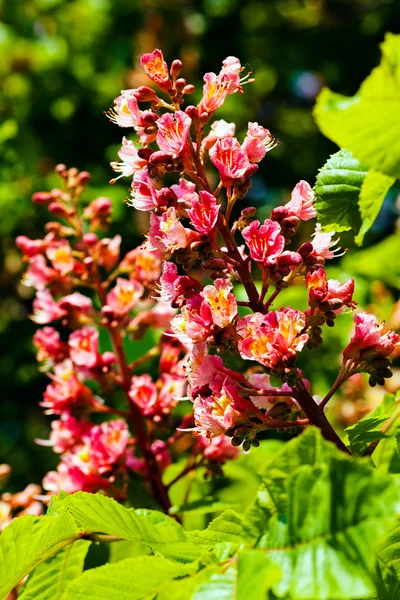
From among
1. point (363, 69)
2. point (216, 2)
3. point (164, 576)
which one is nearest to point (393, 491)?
point (164, 576)

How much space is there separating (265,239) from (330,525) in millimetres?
617

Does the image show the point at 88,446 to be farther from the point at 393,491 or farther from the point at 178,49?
the point at 178,49

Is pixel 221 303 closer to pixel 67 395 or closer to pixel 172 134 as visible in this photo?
pixel 172 134

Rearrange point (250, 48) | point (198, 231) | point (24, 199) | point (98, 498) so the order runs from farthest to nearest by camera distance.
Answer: point (250, 48) → point (24, 199) → point (198, 231) → point (98, 498)

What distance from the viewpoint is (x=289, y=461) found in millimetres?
1037

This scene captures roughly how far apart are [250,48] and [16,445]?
3.60m

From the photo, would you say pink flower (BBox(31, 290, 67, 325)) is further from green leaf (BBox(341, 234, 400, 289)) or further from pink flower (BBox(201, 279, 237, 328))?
green leaf (BBox(341, 234, 400, 289))

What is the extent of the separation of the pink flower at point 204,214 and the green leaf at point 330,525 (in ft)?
1.62

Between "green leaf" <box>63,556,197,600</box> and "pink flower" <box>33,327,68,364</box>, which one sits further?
"pink flower" <box>33,327,68,364</box>

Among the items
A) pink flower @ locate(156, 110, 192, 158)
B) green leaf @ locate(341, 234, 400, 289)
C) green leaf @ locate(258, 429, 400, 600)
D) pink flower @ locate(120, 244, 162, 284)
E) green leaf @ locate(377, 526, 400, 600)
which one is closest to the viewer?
green leaf @ locate(258, 429, 400, 600)

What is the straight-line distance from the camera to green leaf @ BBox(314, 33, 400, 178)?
1.07m

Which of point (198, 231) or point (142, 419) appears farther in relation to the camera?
point (142, 419)

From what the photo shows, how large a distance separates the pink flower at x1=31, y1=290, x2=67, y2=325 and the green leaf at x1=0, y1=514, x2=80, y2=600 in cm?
97

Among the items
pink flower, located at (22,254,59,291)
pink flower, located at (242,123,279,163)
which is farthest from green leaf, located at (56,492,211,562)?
pink flower, located at (22,254,59,291)
